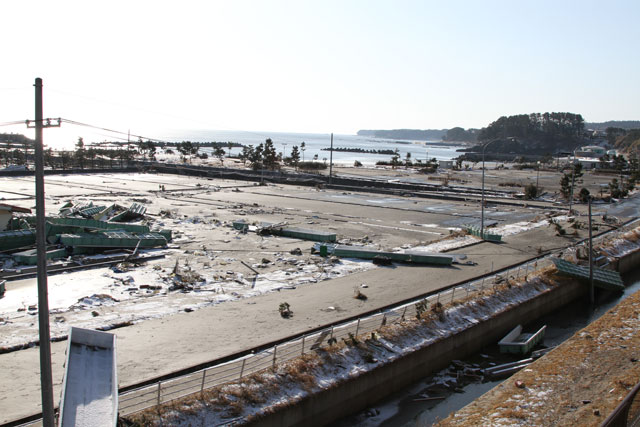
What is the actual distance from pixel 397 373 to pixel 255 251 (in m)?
15.4

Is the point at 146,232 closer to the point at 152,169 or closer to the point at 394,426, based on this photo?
the point at 394,426

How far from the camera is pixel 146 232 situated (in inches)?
1267

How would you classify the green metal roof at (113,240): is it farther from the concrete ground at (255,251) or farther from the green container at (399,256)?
the green container at (399,256)

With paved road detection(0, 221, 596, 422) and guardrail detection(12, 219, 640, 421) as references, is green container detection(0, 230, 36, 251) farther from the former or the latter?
guardrail detection(12, 219, 640, 421)

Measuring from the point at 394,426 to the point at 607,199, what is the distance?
5943 centimetres

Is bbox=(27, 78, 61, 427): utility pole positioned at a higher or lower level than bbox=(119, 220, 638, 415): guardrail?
higher

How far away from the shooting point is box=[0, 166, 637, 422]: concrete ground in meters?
14.7

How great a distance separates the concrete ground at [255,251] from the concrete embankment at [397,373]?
10.4 feet

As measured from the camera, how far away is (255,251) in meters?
30.1

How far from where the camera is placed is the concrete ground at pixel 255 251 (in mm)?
14742

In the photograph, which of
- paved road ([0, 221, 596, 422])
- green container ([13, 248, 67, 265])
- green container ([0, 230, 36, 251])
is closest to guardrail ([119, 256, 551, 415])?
paved road ([0, 221, 596, 422])

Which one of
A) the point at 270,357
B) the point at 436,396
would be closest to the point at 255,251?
the point at 270,357

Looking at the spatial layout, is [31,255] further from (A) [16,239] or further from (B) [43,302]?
(B) [43,302]

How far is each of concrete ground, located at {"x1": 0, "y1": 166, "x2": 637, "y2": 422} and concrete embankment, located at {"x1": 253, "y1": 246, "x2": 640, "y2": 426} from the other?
317 centimetres
